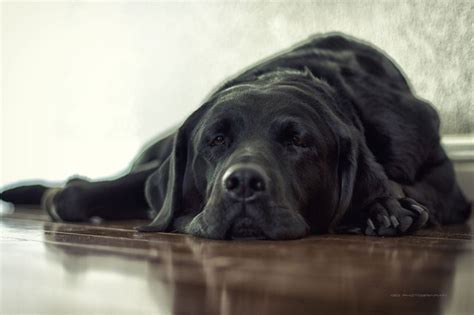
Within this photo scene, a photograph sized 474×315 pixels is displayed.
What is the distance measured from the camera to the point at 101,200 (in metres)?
2.90

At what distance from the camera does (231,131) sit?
212 cm

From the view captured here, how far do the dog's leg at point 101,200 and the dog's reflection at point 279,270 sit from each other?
88cm

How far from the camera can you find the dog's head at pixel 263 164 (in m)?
1.83

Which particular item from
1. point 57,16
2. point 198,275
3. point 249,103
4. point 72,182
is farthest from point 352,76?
point 57,16

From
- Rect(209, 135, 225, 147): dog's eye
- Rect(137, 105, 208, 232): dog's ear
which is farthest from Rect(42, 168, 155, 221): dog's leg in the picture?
Rect(209, 135, 225, 147): dog's eye

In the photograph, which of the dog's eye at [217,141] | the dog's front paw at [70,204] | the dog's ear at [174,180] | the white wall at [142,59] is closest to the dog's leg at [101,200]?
the dog's front paw at [70,204]

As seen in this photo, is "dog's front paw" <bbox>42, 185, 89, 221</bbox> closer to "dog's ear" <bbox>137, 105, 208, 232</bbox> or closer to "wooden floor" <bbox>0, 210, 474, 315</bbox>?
"dog's ear" <bbox>137, 105, 208, 232</bbox>

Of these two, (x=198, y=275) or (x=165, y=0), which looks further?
(x=165, y=0)

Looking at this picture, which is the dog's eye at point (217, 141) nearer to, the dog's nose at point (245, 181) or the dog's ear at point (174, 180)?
the dog's ear at point (174, 180)

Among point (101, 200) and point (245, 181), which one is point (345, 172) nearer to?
point (245, 181)

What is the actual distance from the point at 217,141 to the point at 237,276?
1.04 m

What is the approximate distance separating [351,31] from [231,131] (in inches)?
70.4

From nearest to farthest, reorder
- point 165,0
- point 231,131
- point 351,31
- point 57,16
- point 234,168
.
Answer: point 234,168, point 231,131, point 351,31, point 165,0, point 57,16

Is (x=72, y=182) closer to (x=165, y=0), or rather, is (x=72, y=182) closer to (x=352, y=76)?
(x=352, y=76)
